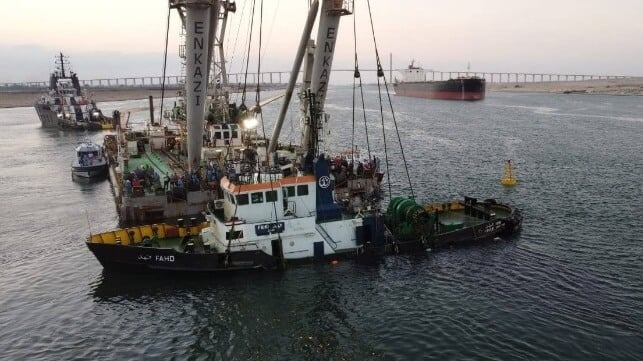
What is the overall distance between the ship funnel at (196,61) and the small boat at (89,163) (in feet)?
76.2

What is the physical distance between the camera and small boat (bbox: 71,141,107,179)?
2291 inches

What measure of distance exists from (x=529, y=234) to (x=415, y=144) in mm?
48778

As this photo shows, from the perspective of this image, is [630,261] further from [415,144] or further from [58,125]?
[58,125]

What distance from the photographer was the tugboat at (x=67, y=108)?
383 feet

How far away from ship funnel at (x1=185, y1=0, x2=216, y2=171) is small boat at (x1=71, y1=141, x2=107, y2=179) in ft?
76.2

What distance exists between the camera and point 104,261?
2727 cm

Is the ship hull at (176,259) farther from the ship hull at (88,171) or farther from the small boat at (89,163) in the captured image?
the small boat at (89,163)

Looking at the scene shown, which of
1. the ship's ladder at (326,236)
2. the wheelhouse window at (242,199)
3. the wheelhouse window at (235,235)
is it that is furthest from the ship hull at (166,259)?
the ship's ladder at (326,236)

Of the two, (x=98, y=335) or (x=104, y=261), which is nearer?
(x=98, y=335)

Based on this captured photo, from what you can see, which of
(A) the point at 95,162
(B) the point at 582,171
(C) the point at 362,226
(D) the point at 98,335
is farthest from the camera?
(A) the point at 95,162

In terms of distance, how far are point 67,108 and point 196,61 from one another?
99167 millimetres

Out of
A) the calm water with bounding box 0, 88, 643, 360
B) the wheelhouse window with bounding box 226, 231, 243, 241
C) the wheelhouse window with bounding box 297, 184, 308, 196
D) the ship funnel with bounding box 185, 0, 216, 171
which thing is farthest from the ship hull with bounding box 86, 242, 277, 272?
the ship funnel with bounding box 185, 0, 216, 171

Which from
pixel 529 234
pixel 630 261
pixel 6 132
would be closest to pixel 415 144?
pixel 529 234

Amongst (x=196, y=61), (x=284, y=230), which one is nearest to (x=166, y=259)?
(x=284, y=230)
